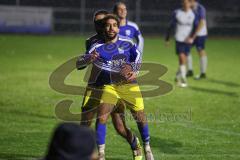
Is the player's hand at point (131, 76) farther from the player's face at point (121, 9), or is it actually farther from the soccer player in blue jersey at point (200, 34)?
the soccer player in blue jersey at point (200, 34)

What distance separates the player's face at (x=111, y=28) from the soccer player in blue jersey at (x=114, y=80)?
0.04 m

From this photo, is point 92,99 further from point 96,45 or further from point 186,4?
point 186,4

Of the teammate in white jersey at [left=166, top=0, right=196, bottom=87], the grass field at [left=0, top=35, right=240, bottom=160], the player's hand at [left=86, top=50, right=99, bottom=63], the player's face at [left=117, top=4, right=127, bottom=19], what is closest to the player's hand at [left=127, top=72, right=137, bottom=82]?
the player's hand at [left=86, top=50, right=99, bottom=63]

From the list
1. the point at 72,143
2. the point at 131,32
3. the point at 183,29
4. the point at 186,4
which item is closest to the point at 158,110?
the point at 131,32

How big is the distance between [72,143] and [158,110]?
364 inches

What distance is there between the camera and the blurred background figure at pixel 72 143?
495 cm

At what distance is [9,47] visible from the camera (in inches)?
1091

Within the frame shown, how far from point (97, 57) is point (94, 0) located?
1154 inches

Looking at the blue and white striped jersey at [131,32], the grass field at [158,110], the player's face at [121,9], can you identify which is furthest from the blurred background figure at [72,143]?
the blue and white striped jersey at [131,32]

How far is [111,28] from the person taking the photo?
880 cm

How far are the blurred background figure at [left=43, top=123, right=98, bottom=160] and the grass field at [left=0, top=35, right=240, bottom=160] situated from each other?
188 inches

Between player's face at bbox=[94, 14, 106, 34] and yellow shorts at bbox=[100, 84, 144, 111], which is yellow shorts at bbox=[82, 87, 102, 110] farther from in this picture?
player's face at bbox=[94, 14, 106, 34]

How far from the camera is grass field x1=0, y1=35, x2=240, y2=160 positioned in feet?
34.1

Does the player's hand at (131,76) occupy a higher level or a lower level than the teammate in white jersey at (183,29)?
higher
